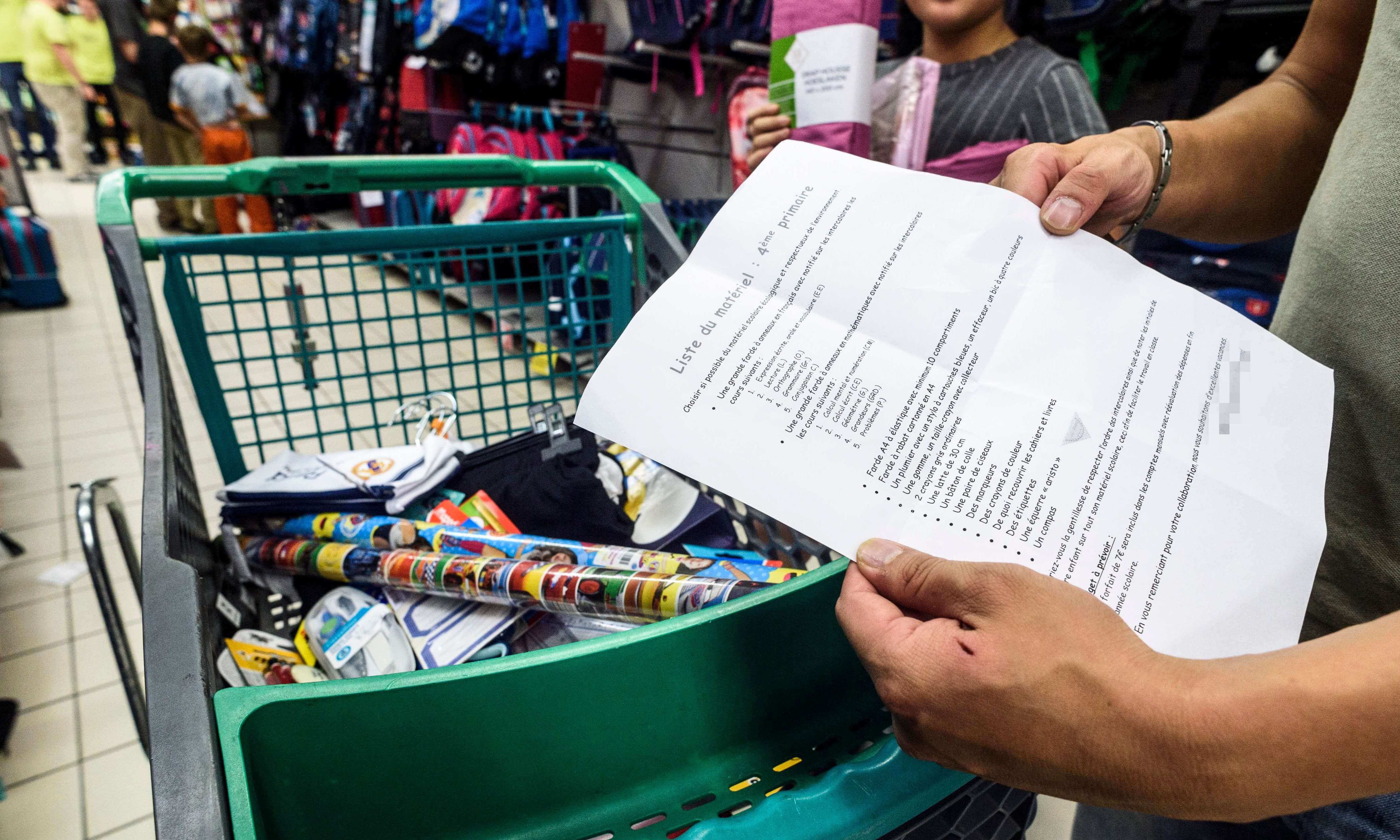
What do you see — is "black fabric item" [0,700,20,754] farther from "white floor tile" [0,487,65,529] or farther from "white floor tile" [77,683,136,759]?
"white floor tile" [0,487,65,529]

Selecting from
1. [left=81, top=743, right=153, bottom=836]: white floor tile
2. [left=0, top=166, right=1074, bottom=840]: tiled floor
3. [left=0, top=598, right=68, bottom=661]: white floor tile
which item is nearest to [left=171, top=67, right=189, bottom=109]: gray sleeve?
[left=0, top=166, right=1074, bottom=840]: tiled floor

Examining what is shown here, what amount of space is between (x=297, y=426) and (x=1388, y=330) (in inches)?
101

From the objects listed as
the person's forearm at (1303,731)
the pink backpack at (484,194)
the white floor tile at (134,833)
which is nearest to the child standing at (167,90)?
the pink backpack at (484,194)

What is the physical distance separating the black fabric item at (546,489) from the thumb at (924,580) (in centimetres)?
49

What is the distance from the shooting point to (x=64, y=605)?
1.68m

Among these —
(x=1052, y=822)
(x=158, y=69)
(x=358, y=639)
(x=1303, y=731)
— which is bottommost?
(x=1052, y=822)

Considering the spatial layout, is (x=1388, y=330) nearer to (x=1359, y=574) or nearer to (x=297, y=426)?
(x=1359, y=574)

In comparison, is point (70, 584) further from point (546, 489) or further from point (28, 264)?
point (28, 264)

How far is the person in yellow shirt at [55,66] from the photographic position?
6.00m

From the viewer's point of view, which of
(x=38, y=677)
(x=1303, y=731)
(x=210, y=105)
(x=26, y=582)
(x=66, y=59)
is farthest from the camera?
(x=66, y=59)

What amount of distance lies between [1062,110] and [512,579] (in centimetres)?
108

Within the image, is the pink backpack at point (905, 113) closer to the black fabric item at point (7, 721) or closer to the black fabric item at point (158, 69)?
the black fabric item at point (7, 721)

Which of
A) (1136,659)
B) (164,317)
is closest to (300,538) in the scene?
(1136,659)

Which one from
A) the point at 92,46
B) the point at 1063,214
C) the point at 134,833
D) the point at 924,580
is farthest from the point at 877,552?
the point at 92,46
